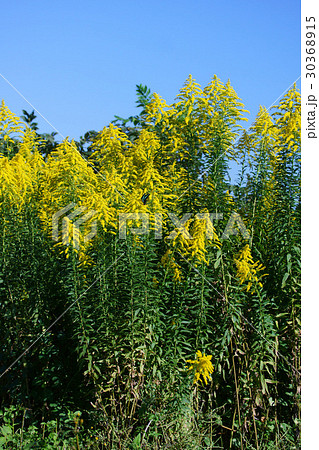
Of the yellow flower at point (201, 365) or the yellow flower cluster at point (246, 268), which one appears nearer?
the yellow flower at point (201, 365)

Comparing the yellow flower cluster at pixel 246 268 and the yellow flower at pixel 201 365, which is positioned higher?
the yellow flower cluster at pixel 246 268

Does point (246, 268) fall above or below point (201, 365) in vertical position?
above

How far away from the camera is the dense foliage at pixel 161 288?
13.2 ft

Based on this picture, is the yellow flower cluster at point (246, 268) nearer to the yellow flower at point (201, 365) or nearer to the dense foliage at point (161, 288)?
the dense foliage at point (161, 288)

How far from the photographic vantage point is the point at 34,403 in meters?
4.93

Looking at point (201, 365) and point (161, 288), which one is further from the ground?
point (161, 288)

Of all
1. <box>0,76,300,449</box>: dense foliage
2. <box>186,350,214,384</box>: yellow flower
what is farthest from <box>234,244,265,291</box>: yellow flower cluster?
Answer: <box>186,350,214,384</box>: yellow flower

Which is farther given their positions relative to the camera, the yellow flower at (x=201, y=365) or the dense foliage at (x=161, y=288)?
the dense foliage at (x=161, y=288)

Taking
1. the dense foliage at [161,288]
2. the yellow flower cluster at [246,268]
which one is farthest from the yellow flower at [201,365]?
the yellow flower cluster at [246,268]

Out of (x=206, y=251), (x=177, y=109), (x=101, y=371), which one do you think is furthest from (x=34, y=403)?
(x=177, y=109)

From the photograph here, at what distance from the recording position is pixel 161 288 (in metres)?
4.10

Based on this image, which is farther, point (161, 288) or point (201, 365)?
point (161, 288)

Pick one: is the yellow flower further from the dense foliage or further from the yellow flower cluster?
the yellow flower cluster
